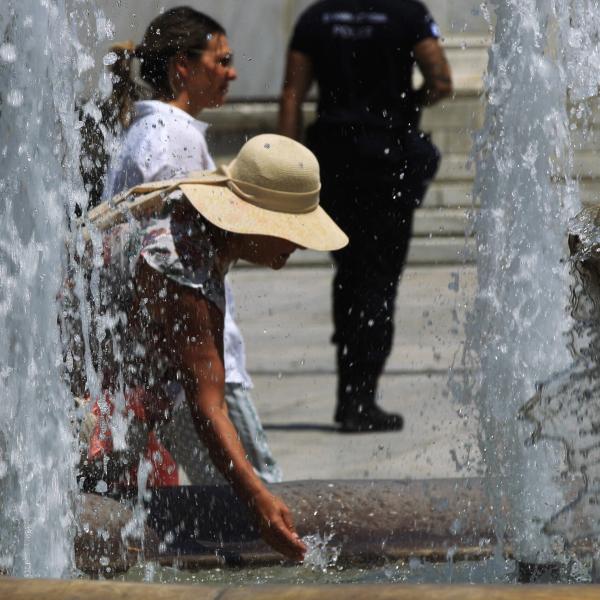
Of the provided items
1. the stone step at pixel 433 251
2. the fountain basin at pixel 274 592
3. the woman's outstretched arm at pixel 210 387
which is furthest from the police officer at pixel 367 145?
the fountain basin at pixel 274 592

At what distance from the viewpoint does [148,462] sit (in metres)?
3.84

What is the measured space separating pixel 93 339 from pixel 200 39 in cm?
113

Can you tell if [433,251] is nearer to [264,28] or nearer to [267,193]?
[264,28]

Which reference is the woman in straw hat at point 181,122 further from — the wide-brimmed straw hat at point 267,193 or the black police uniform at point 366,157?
the black police uniform at point 366,157

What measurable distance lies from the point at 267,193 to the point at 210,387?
17.2 inches

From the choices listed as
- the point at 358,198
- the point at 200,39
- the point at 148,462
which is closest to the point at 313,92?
the point at 358,198

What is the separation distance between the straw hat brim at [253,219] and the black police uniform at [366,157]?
92.0 inches

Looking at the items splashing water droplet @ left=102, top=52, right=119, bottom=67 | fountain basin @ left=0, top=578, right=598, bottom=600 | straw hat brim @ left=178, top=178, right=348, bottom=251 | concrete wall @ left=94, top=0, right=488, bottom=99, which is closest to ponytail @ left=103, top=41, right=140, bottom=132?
splashing water droplet @ left=102, top=52, right=119, bottom=67

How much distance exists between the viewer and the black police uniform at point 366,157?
5953mm

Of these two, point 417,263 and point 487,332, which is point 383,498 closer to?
point 487,332

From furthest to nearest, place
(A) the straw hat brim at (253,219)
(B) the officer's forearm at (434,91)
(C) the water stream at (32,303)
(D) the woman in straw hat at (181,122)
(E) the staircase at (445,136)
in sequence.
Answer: (E) the staircase at (445,136) < (B) the officer's forearm at (434,91) < (D) the woman in straw hat at (181,122) < (A) the straw hat brim at (253,219) < (C) the water stream at (32,303)

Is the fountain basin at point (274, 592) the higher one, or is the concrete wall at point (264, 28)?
the concrete wall at point (264, 28)

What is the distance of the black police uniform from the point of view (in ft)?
19.5

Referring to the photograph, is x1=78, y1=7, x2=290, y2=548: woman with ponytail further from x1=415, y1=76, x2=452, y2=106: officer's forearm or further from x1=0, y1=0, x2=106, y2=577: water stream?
x1=415, y1=76, x2=452, y2=106: officer's forearm
